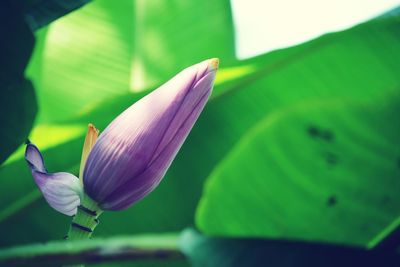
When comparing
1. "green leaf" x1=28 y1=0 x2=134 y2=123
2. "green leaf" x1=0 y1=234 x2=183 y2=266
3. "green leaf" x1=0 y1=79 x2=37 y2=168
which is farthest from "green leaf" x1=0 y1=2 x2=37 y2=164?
"green leaf" x1=28 y1=0 x2=134 y2=123

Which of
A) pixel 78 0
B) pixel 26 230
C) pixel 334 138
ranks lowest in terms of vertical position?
pixel 26 230

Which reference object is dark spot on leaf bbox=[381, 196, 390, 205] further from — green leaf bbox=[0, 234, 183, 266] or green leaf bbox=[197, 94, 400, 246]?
green leaf bbox=[0, 234, 183, 266]

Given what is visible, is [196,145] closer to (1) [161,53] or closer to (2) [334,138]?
(2) [334,138]

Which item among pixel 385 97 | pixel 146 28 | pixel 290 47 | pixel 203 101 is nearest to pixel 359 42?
pixel 290 47

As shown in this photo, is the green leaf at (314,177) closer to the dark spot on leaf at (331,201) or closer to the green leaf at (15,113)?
the dark spot on leaf at (331,201)

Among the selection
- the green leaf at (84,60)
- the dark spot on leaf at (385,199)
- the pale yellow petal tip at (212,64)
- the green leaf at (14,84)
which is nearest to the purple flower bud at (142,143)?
the pale yellow petal tip at (212,64)

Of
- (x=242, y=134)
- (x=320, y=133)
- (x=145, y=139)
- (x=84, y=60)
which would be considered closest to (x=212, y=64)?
(x=145, y=139)

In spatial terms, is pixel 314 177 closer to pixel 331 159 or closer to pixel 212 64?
pixel 331 159

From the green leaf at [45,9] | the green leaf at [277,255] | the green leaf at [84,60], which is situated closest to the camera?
the green leaf at [277,255]
